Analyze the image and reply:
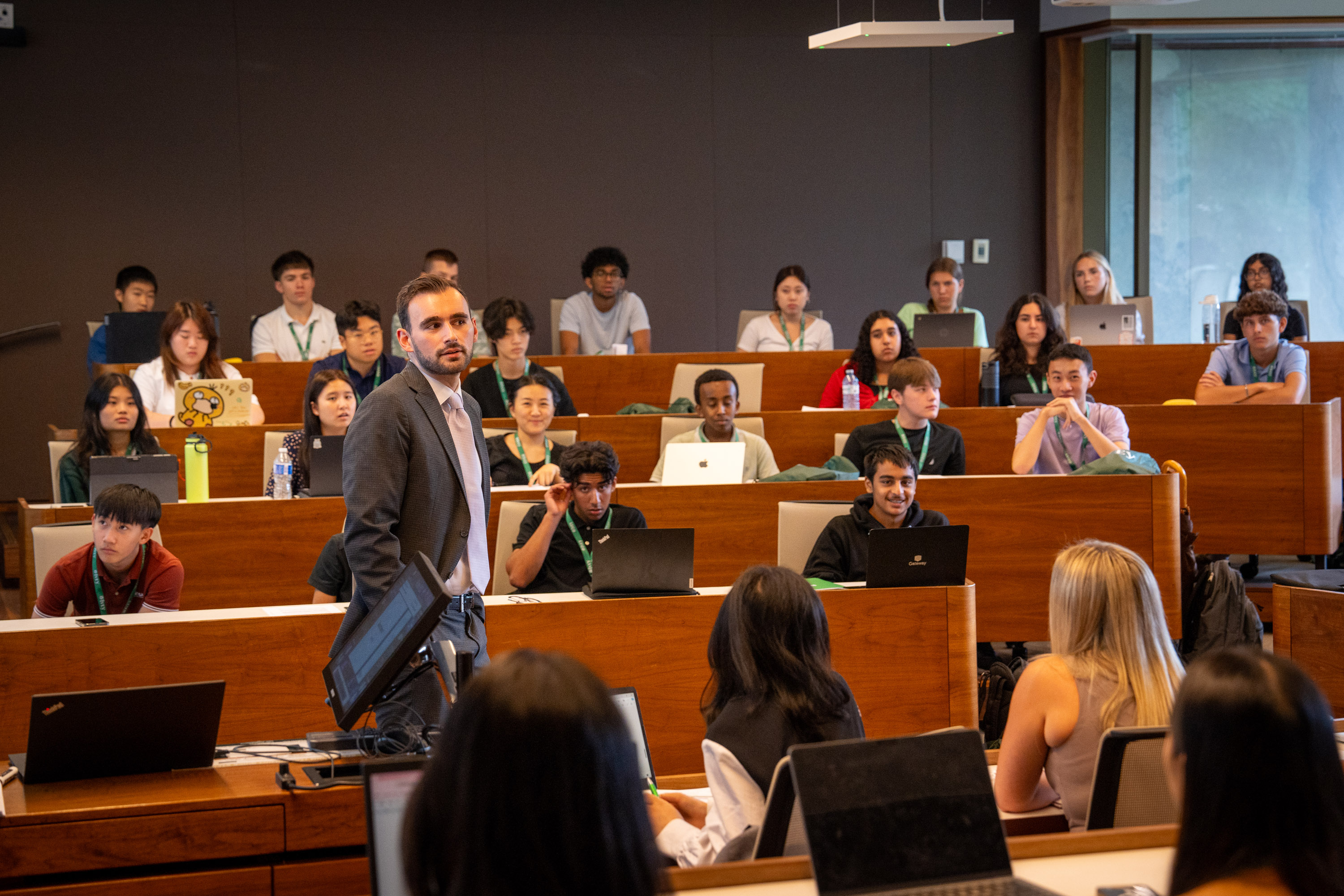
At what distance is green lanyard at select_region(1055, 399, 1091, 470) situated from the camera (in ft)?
17.2

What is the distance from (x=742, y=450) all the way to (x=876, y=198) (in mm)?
4898

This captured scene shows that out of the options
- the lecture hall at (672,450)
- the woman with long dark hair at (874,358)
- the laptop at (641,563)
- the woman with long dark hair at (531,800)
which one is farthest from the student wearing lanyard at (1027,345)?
the woman with long dark hair at (531,800)

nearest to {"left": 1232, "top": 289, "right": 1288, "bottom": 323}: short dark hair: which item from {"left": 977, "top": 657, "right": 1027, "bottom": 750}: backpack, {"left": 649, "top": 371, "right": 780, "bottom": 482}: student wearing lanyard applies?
{"left": 649, "top": 371, "right": 780, "bottom": 482}: student wearing lanyard

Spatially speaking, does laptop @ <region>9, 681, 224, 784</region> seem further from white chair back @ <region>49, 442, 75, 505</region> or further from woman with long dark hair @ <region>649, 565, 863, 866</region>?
white chair back @ <region>49, 442, 75, 505</region>

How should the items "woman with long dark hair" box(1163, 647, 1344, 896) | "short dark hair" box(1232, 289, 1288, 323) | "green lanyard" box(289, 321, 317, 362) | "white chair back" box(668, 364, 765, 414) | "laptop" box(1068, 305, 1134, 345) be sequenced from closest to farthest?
"woman with long dark hair" box(1163, 647, 1344, 896) → "short dark hair" box(1232, 289, 1288, 323) → "white chair back" box(668, 364, 765, 414) → "laptop" box(1068, 305, 1134, 345) → "green lanyard" box(289, 321, 317, 362)

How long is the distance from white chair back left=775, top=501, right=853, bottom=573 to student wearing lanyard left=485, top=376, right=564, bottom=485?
104cm

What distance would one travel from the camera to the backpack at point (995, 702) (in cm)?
371

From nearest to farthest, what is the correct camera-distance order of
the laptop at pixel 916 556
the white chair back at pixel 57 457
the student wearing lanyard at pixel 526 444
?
the laptop at pixel 916 556, the student wearing lanyard at pixel 526 444, the white chair back at pixel 57 457

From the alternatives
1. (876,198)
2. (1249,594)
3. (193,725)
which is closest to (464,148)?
(876,198)

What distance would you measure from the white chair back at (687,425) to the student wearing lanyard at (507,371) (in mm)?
578

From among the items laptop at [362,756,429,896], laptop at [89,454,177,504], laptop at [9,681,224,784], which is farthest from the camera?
laptop at [89,454,177,504]

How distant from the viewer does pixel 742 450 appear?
15.6 ft

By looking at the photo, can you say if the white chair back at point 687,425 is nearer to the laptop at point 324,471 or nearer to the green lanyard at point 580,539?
the green lanyard at point 580,539

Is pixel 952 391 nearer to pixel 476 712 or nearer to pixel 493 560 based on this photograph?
pixel 493 560
